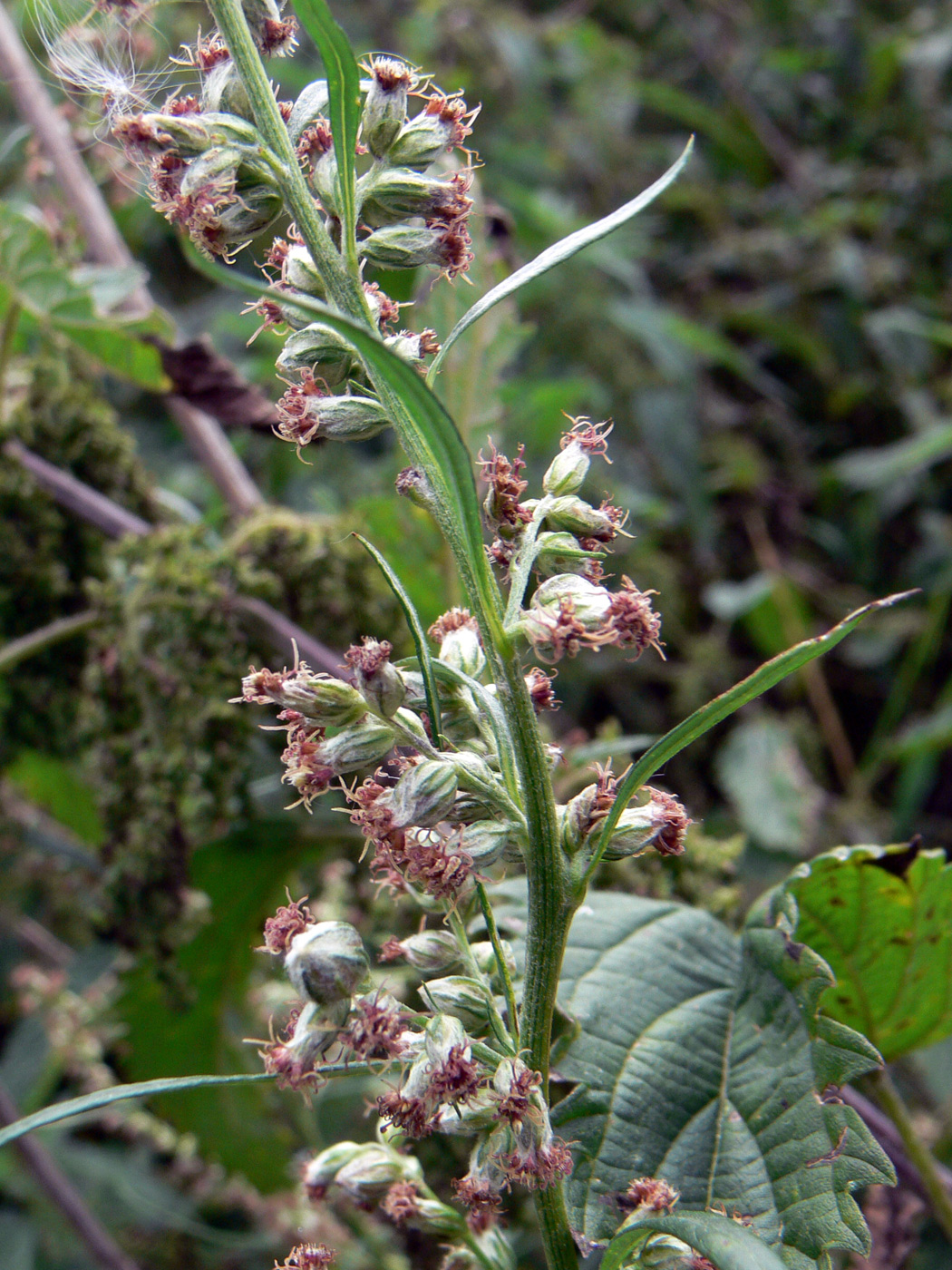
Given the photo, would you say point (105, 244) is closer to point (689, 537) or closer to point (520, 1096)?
point (520, 1096)

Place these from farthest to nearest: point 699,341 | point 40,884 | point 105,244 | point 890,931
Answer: point 699,341 < point 40,884 < point 105,244 < point 890,931

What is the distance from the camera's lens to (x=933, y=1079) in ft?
6.27

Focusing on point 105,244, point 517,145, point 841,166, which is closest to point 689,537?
point 517,145

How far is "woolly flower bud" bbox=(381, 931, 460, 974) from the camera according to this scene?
0.71 meters

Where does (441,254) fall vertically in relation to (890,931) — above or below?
above

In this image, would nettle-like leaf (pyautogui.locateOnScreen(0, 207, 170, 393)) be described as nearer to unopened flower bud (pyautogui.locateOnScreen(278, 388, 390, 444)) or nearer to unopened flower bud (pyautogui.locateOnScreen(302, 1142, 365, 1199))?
unopened flower bud (pyautogui.locateOnScreen(278, 388, 390, 444))

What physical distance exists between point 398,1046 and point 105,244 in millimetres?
1592

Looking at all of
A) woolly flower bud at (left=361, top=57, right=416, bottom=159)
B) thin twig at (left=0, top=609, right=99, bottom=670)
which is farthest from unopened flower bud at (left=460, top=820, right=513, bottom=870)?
thin twig at (left=0, top=609, right=99, bottom=670)

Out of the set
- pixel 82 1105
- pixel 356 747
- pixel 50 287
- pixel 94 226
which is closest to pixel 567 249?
pixel 356 747

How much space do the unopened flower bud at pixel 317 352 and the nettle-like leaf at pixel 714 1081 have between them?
20.8 inches

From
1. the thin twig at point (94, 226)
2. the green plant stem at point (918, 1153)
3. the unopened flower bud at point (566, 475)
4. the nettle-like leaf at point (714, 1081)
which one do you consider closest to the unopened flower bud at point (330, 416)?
the unopened flower bud at point (566, 475)

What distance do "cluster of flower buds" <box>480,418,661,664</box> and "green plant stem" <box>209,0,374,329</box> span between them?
0.13 meters

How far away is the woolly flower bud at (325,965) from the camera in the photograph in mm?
625

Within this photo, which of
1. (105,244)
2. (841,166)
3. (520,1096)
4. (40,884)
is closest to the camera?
(520,1096)
